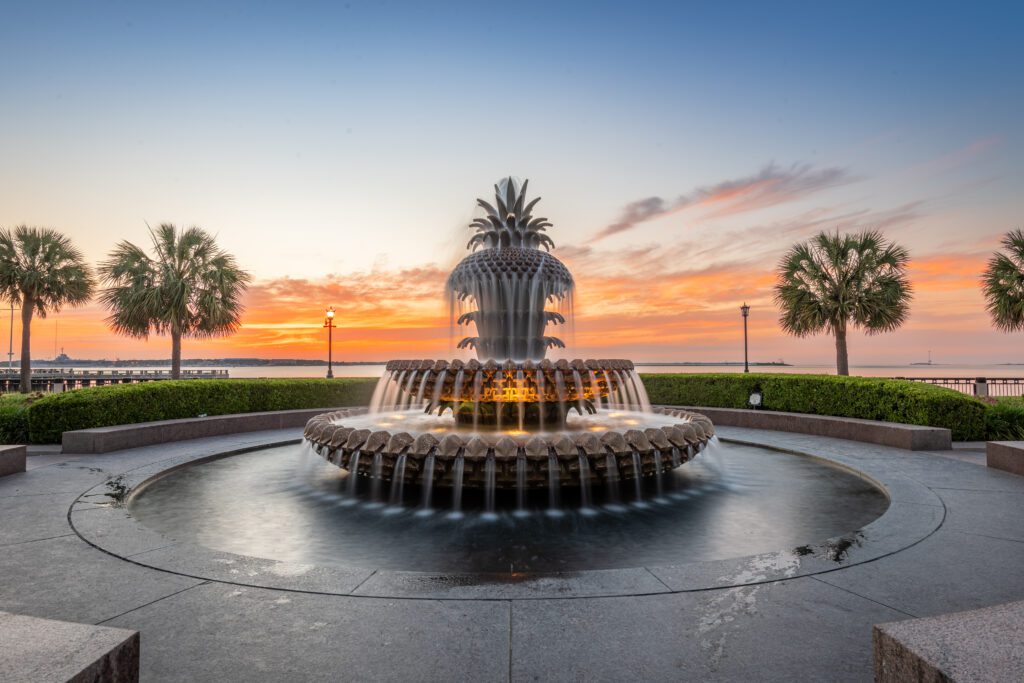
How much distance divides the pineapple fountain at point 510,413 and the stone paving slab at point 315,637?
3022mm

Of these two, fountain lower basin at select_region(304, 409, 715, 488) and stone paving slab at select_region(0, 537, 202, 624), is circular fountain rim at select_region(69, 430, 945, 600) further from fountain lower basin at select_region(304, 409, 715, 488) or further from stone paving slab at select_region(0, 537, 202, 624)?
fountain lower basin at select_region(304, 409, 715, 488)

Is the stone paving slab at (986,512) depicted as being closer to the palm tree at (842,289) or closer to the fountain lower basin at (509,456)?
the fountain lower basin at (509,456)

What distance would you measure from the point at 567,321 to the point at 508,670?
28.5ft

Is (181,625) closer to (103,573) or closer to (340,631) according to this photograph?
(340,631)

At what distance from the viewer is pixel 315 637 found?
10.8ft

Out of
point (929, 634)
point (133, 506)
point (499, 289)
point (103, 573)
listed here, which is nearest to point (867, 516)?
point (929, 634)

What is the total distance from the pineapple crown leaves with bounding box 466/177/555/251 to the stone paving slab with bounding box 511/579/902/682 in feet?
27.3

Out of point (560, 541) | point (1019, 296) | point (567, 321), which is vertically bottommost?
point (560, 541)

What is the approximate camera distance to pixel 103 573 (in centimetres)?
429

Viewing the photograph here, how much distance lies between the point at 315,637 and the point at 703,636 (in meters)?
2.56

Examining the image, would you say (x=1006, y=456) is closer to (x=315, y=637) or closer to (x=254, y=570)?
(x=315, y=637)

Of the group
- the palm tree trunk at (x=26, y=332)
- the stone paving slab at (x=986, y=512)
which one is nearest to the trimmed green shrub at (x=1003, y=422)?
the stone paving slab at (x=986, y=512)

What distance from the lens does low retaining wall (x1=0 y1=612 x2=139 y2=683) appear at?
6.39 ft

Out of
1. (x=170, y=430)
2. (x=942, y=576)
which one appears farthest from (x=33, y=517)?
(x=942, y=576)
